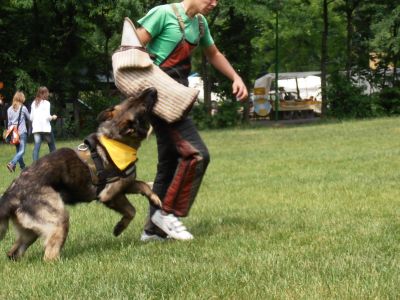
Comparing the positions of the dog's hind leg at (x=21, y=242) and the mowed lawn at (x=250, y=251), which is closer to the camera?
the mowed lawn at (x=250, y=251)

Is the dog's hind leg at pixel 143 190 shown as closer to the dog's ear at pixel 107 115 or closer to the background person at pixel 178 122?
the background person at pixel 178 122

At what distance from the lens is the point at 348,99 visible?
32906 millimetres

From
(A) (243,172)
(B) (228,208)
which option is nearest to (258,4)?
(A) (243,172)

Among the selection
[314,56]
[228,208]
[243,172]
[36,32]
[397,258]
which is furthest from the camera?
[314,56]

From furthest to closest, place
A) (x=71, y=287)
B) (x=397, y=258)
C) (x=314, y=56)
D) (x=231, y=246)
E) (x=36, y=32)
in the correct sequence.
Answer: (x=314, y=56) → (x=36, y=32) → (x=231, y=246) → (x=397, y=258) → (x=71, y=287)

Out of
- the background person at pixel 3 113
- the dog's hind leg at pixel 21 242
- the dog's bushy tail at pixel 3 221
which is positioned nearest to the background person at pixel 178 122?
the dog's hind leg at pixel 21 242

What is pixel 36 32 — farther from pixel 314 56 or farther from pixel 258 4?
pixel 314 56

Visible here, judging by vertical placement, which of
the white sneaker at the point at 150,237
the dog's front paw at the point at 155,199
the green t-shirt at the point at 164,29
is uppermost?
the green t-shirt at the point at 164,29

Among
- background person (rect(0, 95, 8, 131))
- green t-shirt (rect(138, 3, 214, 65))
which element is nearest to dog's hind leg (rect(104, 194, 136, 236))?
green t-shirt (rect(138, 3, 214, 65))

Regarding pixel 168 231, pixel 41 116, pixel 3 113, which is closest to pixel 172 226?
pixel 168 231

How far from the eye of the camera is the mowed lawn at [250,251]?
391 centimetres

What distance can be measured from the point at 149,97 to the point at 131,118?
0.78 ft

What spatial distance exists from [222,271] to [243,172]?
8152 mm

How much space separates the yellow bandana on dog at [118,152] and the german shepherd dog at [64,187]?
0.10 ft
